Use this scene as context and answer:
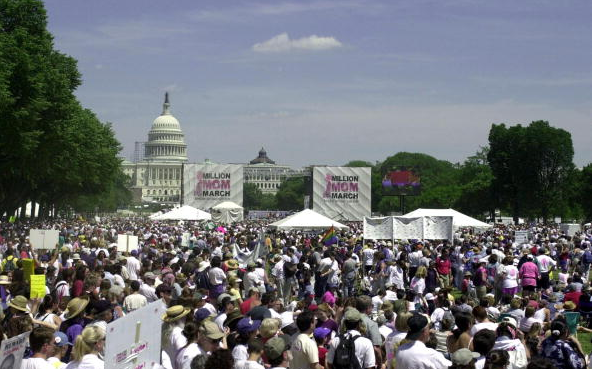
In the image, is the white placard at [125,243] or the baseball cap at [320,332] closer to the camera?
the baseball cap at [320,332]

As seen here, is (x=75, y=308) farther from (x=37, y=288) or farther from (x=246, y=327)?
(x=37, y=288)

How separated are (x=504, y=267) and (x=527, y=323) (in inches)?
296

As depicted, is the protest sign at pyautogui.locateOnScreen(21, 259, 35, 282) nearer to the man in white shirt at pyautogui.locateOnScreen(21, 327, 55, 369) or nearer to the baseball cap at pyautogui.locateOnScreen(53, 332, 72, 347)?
the baseball cap at pyautogui.locateOnScreen(53, 332, 72, 347)

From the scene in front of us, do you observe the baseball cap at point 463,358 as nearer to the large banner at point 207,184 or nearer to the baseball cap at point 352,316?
the baseball cap at point 352,316

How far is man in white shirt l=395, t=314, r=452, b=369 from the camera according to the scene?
858 centimetres

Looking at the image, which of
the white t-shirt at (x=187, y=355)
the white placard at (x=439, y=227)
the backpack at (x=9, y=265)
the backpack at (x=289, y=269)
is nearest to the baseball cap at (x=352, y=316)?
the white t-shirt at (x=187, y=355)

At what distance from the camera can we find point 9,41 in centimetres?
4506

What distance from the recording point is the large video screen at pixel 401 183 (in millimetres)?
64375


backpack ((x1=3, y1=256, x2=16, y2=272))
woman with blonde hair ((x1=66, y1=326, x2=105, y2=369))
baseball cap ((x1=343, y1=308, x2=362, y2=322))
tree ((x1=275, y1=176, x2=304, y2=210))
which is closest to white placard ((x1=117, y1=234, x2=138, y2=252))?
backpack ((x1=3, y1=256, x2=16, y2=272))

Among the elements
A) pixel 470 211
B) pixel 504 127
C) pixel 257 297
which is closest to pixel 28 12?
pixel 257 297

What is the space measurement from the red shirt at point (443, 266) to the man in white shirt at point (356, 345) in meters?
14.6

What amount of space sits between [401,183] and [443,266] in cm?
4102

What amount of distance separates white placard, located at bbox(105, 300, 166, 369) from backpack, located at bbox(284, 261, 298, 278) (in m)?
14.5

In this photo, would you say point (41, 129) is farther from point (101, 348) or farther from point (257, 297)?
point (101, 348)
